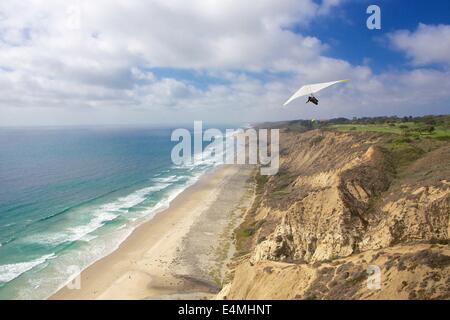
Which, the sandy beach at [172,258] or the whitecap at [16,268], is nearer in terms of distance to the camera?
the sandy beach at [172,258]

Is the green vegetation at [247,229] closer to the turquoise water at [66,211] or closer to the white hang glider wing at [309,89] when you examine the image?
the turquoise water at [66,211]

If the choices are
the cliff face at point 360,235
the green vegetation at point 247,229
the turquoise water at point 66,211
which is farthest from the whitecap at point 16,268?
the cliff face at point 360,235

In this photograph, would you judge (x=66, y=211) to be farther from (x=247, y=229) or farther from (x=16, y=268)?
(x=247, y=229)

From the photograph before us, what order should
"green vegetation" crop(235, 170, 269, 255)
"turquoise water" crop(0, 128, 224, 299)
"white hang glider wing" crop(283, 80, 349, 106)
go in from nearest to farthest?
"white hang glider wing" crop(283, 80, 349, 106)
"turquoise water" crop(0, 128, 224, 299)
"green vegetation" crop(235, 170, 269, 255)

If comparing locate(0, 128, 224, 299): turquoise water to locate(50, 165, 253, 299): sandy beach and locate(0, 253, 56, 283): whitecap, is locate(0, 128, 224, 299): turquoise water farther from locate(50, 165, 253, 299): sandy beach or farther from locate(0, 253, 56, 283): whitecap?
locate(50, 165, 253, 299): sandy beach

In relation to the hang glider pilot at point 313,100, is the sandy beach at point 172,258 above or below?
below

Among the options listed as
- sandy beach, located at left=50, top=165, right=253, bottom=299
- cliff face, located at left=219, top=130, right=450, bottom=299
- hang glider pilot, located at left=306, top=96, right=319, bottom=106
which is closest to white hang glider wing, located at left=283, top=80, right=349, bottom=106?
hang glider pilot, located at left=306, top=96, right=319, bottom=106
